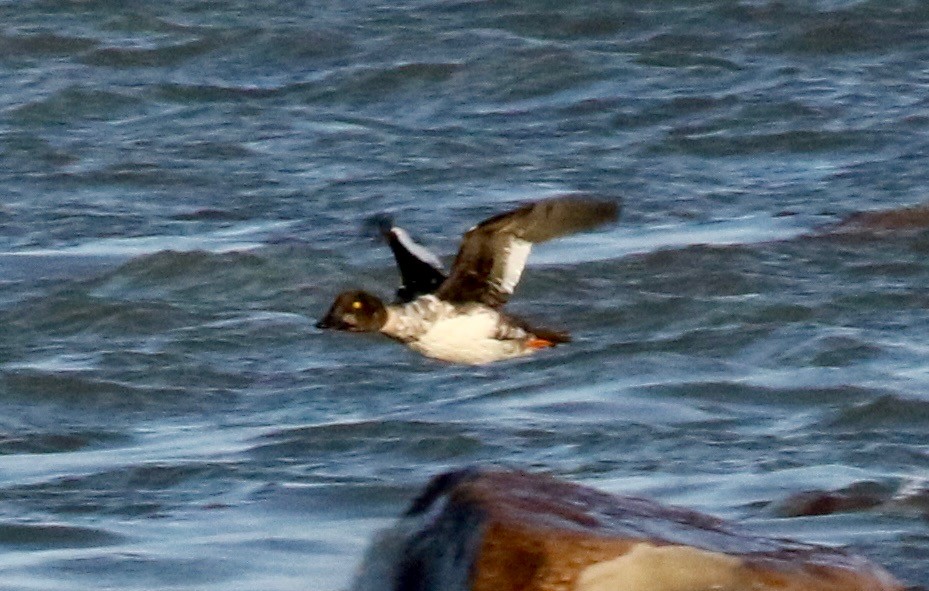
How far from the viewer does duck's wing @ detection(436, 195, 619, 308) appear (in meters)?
7.05

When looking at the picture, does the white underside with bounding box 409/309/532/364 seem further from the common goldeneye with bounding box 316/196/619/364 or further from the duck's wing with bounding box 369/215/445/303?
the duck's wing with bounding box 369/215/445/303

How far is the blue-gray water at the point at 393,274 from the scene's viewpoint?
7316 mm

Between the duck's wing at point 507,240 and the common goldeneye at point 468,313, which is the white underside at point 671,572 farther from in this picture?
the common goldeneye at point 468,313

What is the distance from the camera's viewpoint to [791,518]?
668 centimetres

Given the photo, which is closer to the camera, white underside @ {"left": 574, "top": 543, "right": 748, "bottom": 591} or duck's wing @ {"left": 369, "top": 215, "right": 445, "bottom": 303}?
white underside @ {"left": 574, "top": 543, "right": 748, "bottom": 591}

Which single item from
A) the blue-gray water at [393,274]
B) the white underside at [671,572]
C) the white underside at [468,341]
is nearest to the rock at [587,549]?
the white underside at [671,572]

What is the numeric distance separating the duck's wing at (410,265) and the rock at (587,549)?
7.65ft

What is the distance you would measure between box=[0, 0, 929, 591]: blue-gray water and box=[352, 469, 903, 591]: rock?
957 millimetres

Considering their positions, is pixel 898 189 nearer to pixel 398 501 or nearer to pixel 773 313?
pixel 773 313

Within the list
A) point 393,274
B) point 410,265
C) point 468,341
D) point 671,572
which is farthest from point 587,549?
point 393,274

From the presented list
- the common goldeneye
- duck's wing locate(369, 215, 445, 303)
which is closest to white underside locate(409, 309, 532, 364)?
the common goldeneye

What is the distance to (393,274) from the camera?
1069 cm

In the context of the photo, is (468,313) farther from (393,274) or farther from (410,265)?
(393,274)

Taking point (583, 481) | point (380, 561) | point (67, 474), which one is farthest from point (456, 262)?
point (380, 561)
